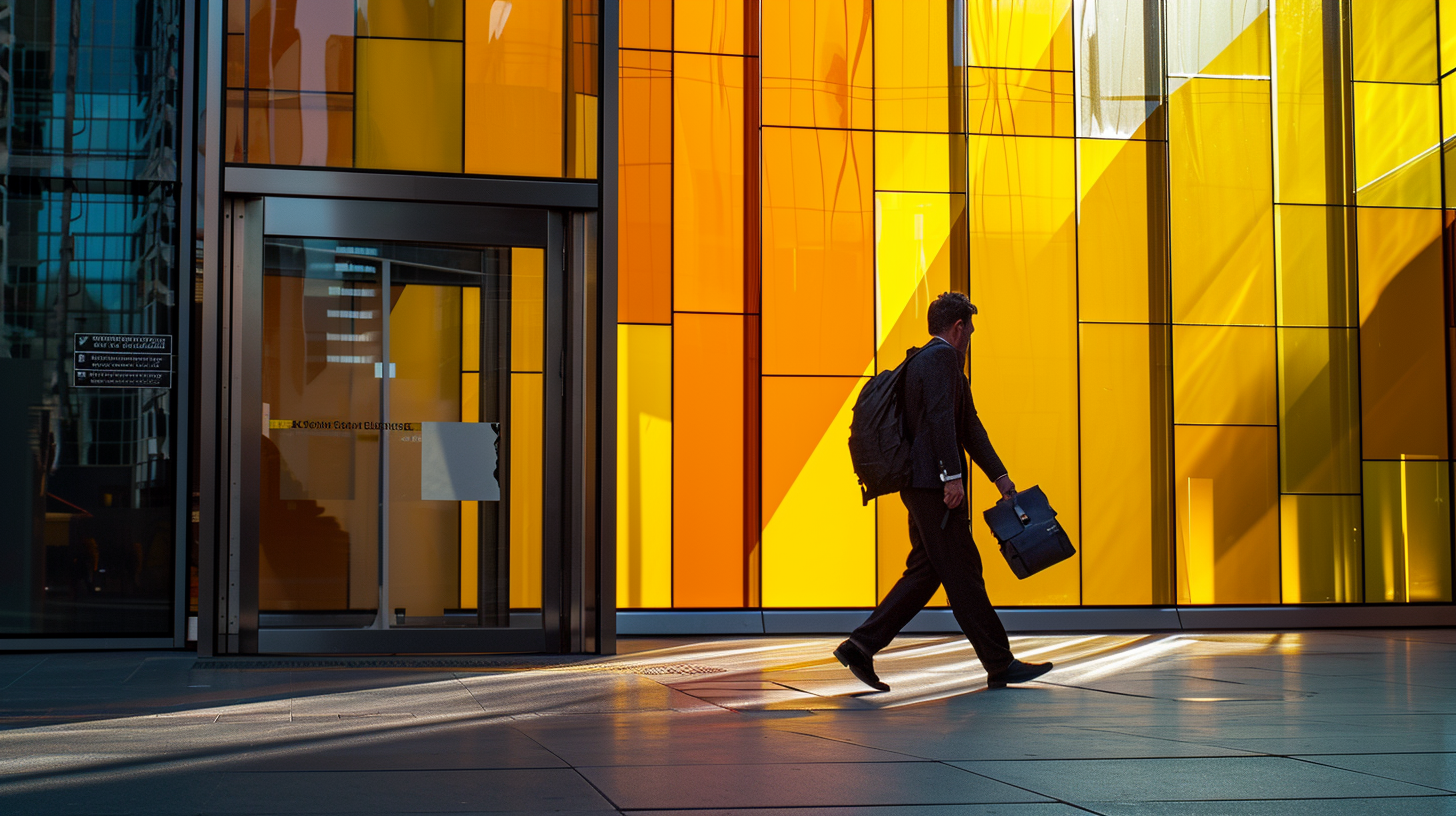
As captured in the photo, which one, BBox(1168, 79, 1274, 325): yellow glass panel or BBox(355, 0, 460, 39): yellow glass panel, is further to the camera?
BBox(1168, 79, 1274, 325): yellow glass panel

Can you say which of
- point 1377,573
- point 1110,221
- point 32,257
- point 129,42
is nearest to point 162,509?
point 32,257

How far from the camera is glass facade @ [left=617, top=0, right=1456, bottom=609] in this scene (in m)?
9.52

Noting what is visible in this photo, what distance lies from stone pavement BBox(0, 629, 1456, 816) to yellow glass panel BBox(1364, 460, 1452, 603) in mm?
3030

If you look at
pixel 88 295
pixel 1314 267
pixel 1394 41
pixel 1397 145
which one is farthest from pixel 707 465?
pixel 1394 41

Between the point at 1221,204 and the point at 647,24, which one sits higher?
the point at 647,24

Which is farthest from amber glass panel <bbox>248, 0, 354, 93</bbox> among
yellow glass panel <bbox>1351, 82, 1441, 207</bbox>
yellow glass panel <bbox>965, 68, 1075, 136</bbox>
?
yellow glass panel <bbox>1351, 82, 1441, 207</bbox>

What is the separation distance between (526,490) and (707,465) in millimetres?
2115

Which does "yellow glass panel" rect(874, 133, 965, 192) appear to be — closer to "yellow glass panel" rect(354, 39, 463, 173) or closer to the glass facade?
the glass facade

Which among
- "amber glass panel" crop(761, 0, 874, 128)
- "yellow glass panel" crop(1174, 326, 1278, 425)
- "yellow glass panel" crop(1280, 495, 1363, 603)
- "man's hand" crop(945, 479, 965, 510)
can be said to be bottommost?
"yellow glass panel" crop(1280, 495, 1363, 603)

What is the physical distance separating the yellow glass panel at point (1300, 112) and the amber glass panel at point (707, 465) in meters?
4.44

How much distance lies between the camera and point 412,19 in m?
7.64

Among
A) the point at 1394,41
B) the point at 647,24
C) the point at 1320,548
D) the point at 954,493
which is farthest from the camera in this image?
the point at 1394,41

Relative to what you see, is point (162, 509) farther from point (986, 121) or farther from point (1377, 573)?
point (1377, 573)

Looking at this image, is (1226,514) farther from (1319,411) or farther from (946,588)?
(946,588)
